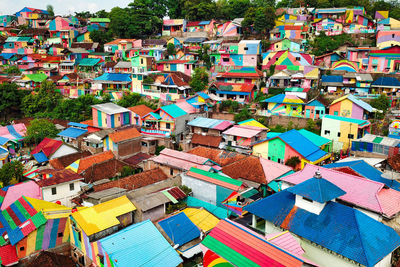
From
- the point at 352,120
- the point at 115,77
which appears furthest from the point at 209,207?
the point at 115,77

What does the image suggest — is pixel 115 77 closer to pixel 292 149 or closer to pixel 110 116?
pixel 110 116

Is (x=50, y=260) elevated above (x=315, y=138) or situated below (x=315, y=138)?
below

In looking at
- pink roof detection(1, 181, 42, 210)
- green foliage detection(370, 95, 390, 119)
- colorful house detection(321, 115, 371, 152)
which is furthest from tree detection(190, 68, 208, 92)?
pink roof detection(1, 181, 42, 210)

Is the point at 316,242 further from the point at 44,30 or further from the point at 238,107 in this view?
the point at 44,30

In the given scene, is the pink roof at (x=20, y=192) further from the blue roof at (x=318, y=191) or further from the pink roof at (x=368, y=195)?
the pink roof at (x=368, y=195)

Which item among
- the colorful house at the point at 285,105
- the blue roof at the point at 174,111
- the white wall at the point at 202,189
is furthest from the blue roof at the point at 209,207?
the colorful house at the point at 285,105

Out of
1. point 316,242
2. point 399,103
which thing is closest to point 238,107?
point 399,103
